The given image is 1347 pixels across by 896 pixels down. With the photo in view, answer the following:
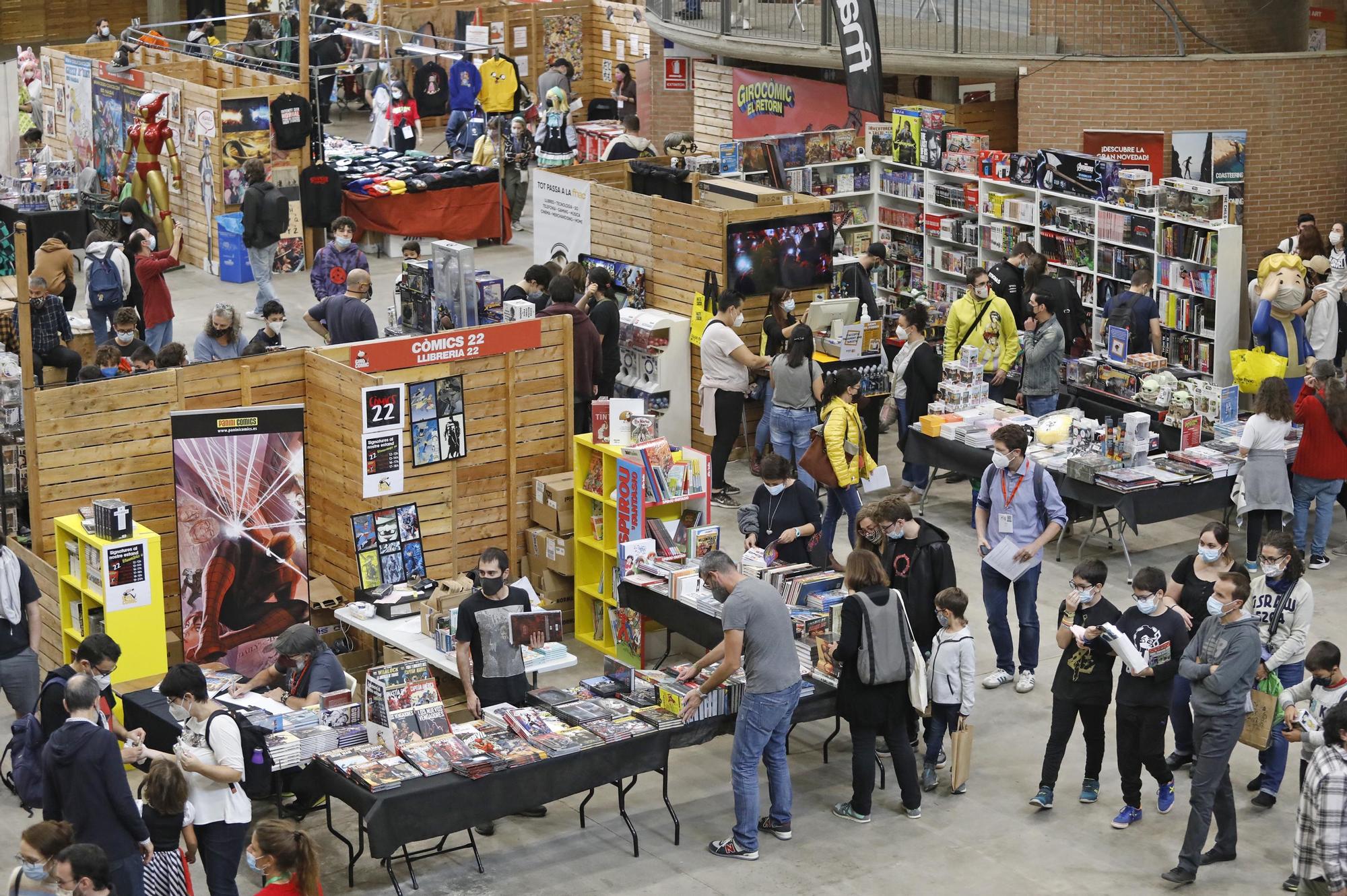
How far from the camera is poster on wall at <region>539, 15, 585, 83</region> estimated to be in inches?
1282

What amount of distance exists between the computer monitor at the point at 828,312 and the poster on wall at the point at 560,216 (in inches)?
104

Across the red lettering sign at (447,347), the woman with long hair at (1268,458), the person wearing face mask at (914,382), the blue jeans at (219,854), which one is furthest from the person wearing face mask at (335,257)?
the blue jeans at (219,854)

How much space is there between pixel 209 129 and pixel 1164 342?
37.5ft

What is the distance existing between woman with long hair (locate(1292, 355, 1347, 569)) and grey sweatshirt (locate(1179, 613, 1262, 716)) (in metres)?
4.33

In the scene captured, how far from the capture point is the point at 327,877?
9719 mm

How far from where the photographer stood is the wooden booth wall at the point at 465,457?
1246 cm

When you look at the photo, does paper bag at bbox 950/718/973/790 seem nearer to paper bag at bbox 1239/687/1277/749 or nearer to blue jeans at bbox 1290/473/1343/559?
paper bag at bbox 1239/687/1277/749

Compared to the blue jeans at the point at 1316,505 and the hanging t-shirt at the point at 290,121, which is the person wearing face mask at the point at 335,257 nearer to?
the hanging t-shirt at the point at 290,121

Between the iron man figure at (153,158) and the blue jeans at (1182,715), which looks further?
the iron man figure at (153,158)

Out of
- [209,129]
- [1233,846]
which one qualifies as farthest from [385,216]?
[1233,846]

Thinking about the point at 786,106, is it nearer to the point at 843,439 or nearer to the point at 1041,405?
the point at 1041,405

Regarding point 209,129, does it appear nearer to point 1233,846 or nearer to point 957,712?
point 957,712

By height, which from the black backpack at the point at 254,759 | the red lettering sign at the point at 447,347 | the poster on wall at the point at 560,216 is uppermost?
the poster on wall at the point at 560,216

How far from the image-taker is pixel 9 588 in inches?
416
